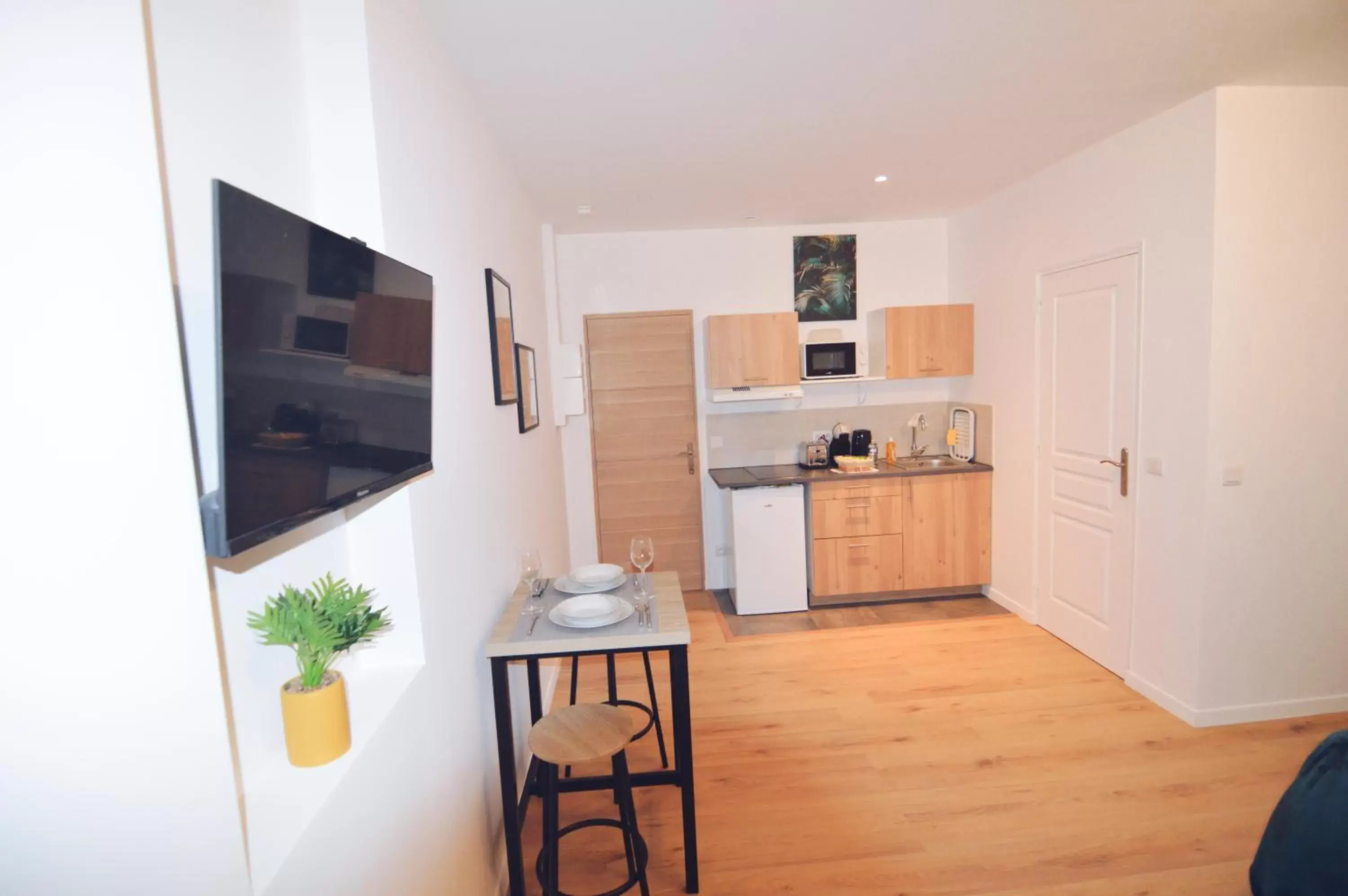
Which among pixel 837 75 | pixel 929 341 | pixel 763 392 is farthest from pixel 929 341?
pixel 837 75

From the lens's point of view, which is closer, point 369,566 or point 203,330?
point 203,330

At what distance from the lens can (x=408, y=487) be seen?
1432mm

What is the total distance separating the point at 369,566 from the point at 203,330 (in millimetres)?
661

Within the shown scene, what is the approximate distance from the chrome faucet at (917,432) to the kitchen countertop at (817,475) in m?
0.40

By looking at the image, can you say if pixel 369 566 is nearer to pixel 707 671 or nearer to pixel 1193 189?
pixel 707 671

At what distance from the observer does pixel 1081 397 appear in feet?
10.9

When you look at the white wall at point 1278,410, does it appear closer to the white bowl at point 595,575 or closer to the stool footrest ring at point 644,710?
the stool footrest ring at point 644,710

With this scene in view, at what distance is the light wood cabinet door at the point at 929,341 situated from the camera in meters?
4.34

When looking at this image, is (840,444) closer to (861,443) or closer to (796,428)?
(861,443)

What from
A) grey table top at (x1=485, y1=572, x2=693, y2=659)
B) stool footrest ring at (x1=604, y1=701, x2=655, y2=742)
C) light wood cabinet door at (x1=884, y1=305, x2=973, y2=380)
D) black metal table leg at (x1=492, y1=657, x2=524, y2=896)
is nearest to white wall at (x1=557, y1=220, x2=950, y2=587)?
light wood cabinet door at (x1=884, y1=305, x2=973, y2=380)

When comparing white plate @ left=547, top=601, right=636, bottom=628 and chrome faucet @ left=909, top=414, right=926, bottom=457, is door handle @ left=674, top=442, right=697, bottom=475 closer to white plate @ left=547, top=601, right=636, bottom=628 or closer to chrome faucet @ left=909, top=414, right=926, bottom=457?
chrome faucet @ left=909, top=414, right=926, bottom=457

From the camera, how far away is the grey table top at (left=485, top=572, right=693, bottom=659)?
1809 millimetres

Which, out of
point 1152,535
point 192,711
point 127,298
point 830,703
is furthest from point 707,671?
point 127,298

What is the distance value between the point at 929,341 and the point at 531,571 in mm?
3364
